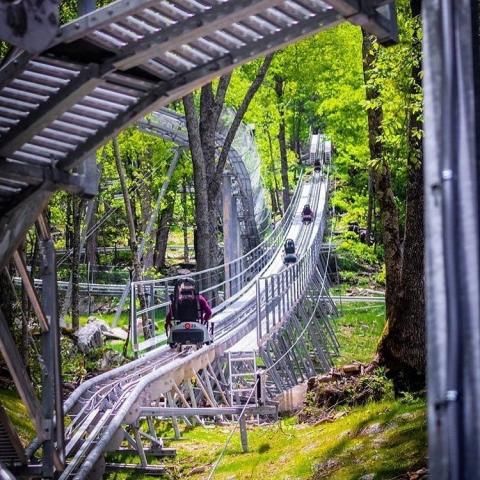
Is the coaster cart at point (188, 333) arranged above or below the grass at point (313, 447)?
above

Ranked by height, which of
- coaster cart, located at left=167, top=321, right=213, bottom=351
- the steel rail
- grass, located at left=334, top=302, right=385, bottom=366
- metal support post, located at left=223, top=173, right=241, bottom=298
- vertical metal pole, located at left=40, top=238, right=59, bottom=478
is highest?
metal support post, located at left=223, top=173, right=241, bottom=298

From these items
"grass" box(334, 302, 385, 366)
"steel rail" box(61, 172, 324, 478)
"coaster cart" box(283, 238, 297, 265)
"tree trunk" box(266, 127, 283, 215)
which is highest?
"tree trunk" box(266, 127, 283, 215)

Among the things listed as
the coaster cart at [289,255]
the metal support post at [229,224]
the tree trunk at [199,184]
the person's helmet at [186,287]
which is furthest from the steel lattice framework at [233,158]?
the person's helmet at [186,287]

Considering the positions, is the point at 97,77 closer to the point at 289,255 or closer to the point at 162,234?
the point at 289,255

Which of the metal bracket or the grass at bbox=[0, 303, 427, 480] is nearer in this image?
the metal bracket

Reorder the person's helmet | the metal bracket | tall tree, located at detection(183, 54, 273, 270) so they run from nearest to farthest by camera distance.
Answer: the metal bracket
the person's helmet
tall tree, located at detection(183, 54, 273, 270)

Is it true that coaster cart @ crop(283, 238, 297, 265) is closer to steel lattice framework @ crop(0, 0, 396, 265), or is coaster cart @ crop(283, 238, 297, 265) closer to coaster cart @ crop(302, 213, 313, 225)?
coaster cart @ crop(302, 213, 313, 225)

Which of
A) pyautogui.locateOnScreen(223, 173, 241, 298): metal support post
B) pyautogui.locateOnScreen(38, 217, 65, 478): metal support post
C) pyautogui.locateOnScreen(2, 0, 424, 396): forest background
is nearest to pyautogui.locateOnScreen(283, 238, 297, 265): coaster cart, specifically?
pyautogui.locateOnScreen(2, 0, 424, 396): forest background

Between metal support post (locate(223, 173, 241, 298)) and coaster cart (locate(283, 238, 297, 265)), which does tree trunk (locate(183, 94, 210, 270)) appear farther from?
metal support post (locate(223, 173, 241, 298))

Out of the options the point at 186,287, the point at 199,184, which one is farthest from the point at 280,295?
the point at 186,287

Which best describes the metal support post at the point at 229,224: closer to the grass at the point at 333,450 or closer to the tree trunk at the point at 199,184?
the tree trunk at the point at 199,184

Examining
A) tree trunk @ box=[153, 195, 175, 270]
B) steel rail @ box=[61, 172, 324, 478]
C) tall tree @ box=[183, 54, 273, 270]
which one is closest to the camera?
steel rail @ box=[61, 172, 324, 478]

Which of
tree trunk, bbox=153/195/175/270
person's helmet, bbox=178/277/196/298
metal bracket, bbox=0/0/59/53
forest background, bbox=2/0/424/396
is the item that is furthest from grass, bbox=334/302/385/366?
metal bracket, bbox=0/0/59/53

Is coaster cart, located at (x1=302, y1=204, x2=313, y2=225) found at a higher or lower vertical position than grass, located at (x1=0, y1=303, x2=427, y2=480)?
higher
